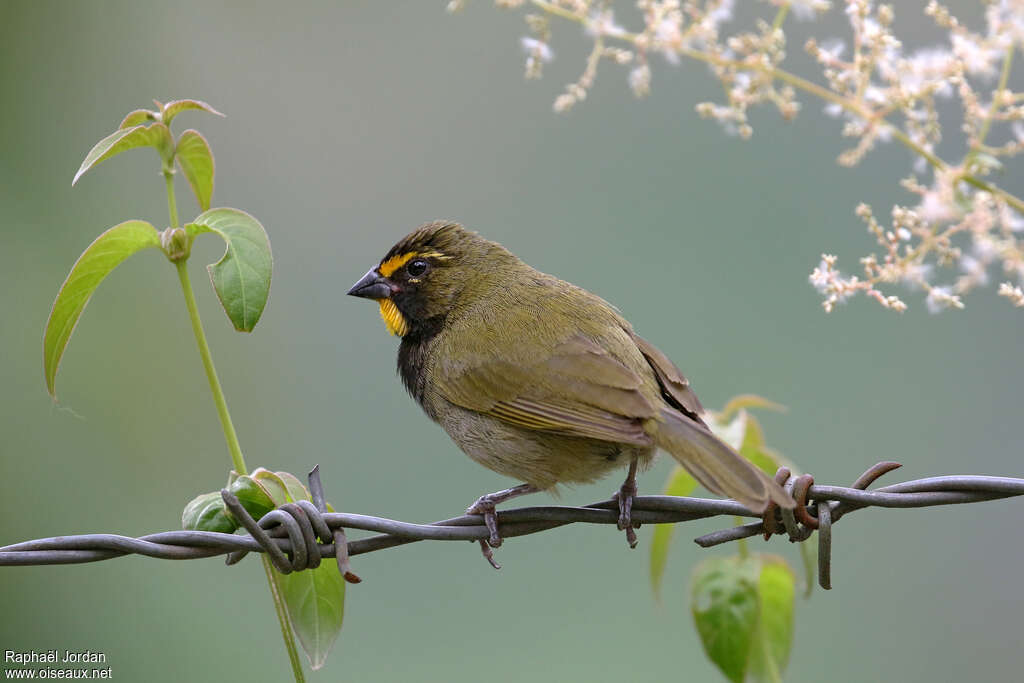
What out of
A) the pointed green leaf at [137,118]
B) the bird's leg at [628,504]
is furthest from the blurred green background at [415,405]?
the pointed green leaf at [137,118]

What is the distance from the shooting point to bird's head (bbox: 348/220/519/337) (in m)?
3.54

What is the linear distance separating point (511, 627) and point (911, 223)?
316 cm

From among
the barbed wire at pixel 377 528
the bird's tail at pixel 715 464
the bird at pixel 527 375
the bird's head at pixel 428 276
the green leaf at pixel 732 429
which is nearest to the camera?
the barbed wire at pixel 377 528

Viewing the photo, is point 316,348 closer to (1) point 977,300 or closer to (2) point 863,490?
(1) point 977,300

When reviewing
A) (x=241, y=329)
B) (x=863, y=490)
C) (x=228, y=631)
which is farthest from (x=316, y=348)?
(x=863, y=490)

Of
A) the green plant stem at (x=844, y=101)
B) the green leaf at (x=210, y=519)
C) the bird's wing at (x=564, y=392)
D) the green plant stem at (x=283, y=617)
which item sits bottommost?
the green plant stem at (x=283, y=617)

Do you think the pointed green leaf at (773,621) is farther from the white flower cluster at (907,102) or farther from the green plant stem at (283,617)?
the green plant stem at (283,617)

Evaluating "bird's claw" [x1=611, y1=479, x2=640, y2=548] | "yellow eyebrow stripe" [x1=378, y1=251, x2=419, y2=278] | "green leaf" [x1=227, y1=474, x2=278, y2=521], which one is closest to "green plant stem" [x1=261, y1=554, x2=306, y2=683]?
"green leaf" [x1=227, y1=474, x2=278, y2=521]

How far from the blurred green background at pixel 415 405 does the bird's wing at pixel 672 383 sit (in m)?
1.78

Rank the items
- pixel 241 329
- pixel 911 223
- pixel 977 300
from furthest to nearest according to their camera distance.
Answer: pixel 977 300
pixel 911 223
pixel 241 329

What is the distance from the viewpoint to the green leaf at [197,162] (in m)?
2.45

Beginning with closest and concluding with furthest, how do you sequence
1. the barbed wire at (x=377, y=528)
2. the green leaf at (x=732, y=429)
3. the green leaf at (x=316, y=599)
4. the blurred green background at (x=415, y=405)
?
the barbed wire at (x=377, y=528)
the green leaf at (x=316, y=599)
the green leaf at (x=732, y=429)
the blurred green background at (x=415, y=405)

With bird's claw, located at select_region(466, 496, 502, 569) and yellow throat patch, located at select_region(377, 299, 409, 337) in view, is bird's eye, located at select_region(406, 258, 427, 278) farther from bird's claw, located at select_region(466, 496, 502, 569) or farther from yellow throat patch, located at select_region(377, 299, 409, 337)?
bird's claw, located at select_region(466, 496, 502, 569)

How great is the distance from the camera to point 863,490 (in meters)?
2.25
